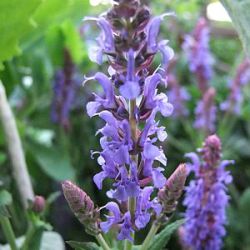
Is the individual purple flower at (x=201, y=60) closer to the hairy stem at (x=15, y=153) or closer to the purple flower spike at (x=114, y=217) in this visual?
the hairy stem at (x=15, y=153)

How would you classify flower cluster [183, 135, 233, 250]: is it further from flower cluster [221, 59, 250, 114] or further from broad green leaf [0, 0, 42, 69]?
flower cluster [221, 59, 250, 114]

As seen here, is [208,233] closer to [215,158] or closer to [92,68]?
[215,158]

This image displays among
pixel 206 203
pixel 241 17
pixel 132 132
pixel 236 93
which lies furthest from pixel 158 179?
pixel 236 93

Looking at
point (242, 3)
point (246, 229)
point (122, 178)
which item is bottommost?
point (246, 229)

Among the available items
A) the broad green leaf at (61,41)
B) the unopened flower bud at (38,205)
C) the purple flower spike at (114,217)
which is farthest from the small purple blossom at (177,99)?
the purple flower spike at (114,217)

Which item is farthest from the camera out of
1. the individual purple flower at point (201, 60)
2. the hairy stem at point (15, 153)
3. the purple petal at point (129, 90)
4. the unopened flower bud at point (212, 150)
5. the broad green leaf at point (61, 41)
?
the individual purple flower at point (201, 60)

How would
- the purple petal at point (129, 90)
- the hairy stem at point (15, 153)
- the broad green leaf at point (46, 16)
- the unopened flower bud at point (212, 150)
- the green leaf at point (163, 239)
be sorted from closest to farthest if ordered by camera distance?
1. the purple petal at point (129, 90)
2. the green leaf at point (163, 239)
3. the unopened flower bud at point (212, 150)
4. the hairy stem at point (15, 153)
5. the broad green leaf at point (46, 16)

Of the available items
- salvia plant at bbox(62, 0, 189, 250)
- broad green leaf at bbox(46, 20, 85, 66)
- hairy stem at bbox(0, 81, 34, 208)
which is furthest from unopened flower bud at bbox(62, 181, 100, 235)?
broad green leaf at bbox(46, 20, 85, 66)

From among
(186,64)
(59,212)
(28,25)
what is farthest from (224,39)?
(28,25)
